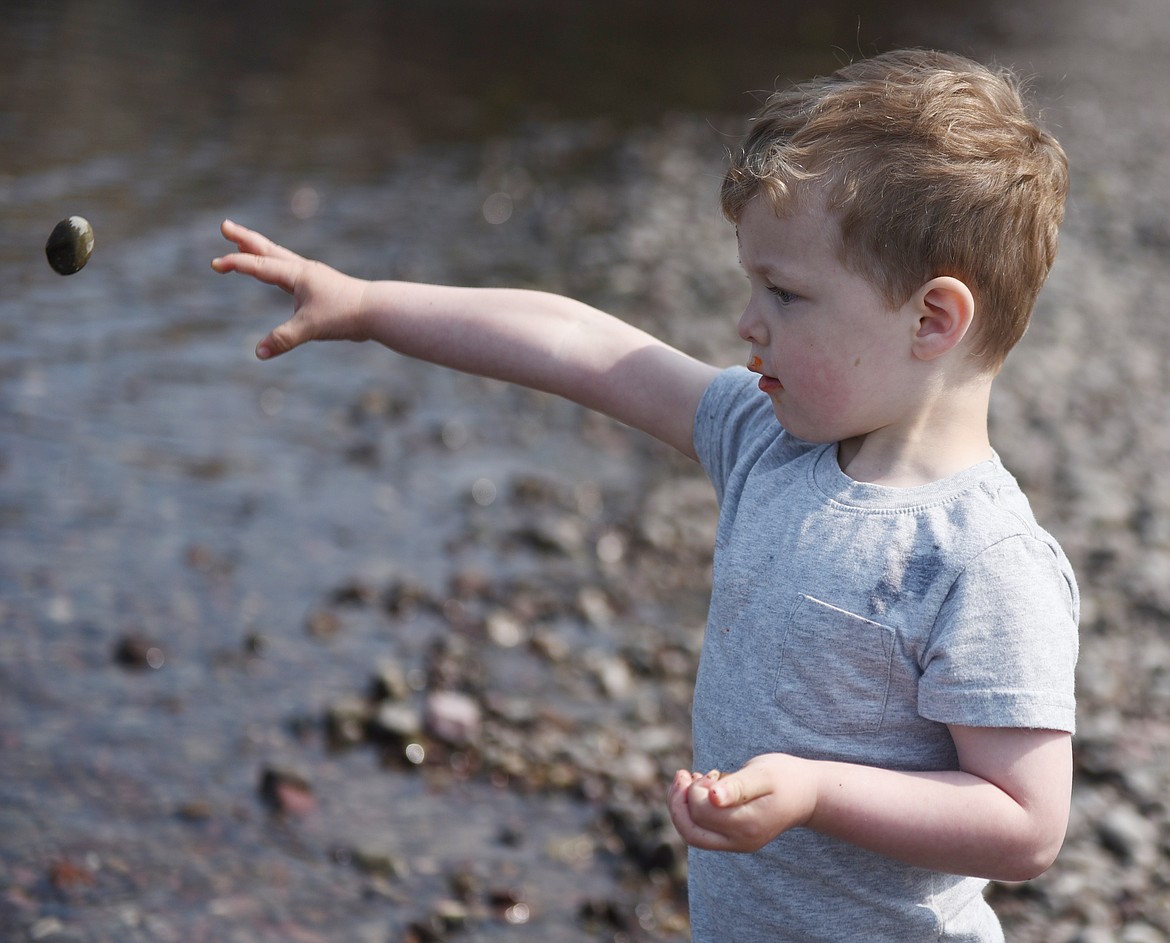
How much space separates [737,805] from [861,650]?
0.40m

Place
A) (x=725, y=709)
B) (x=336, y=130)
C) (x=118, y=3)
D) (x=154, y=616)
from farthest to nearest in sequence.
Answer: (x=118, y=3) < (x=336, y=130) < (x=154, y=616) < (x=725, y=709)

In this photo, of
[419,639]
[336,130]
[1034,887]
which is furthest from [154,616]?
[336,130]

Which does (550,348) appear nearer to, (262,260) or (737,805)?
(262,260)

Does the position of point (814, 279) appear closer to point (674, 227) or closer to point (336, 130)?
point (674, 227)

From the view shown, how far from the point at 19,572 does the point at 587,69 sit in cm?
1555

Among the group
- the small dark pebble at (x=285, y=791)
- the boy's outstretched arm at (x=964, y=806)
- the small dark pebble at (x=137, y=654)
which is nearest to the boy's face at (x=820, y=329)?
the boy's outstretched arm at (x=964, y=806)

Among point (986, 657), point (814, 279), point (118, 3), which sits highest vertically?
point (814, 279)

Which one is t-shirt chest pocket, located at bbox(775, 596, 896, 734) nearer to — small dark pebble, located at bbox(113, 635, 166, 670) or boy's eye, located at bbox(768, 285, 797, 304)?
boy's eye, located at bbox(768, 285, 797, 304)

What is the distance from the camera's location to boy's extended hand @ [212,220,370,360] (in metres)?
2.61

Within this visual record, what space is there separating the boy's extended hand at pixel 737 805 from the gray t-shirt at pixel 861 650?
28cm

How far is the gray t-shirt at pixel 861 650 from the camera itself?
6.54 ft

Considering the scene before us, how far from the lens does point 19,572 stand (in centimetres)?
577

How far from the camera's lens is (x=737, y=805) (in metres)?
1.81

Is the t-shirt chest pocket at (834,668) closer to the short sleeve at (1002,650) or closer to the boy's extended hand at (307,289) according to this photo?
the short sleeve at (1002,650)
